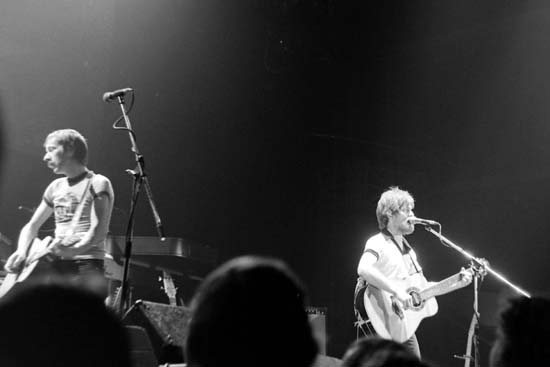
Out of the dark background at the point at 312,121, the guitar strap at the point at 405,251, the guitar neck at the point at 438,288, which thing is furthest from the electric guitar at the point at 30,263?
the dark background at the point at 312,121

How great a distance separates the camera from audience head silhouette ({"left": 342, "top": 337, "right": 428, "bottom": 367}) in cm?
161

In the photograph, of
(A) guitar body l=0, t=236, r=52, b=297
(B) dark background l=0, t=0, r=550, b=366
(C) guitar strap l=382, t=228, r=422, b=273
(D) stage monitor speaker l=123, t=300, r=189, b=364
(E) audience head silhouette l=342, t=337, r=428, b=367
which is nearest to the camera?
(E) audience head silhouette l=342, t=337, r=428, b=367

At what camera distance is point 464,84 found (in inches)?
369

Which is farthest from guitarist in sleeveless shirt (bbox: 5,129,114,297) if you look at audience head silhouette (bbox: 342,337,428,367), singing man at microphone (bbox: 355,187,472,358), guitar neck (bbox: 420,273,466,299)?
audience head silhouette (bbox: 342,337,428,367)

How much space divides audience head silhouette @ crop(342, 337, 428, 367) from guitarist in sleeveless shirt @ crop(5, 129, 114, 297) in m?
3.27

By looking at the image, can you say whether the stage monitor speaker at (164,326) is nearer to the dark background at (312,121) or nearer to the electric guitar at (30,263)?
the electric guitar at (30,263)

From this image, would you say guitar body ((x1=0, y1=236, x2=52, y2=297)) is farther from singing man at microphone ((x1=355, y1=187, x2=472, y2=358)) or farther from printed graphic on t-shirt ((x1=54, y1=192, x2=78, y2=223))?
singing man at microphone ((x1=355, y1=187, x2=472, y2=358))

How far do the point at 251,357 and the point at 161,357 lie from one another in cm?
233

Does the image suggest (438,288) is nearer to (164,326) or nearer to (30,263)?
(164,326)

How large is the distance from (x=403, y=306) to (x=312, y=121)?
17.8 feet

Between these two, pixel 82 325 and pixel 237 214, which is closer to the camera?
pixel 82 325

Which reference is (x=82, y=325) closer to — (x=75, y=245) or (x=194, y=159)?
(x=75, y=245)

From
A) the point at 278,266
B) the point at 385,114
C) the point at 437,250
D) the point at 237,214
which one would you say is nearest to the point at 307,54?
the point at 385,114

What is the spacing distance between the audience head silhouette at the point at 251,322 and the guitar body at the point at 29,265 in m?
3.65
